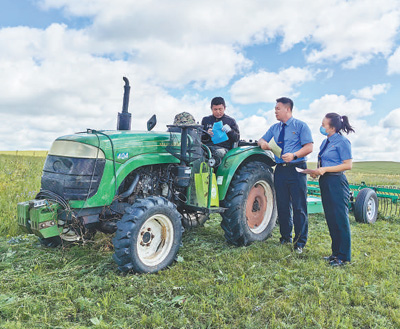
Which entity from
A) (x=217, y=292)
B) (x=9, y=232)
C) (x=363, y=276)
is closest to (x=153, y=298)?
(x=217, y=292)

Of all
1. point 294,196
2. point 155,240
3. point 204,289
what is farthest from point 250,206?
point 204,289

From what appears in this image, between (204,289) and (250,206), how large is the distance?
2128mm

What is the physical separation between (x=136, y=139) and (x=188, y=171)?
0.80 m

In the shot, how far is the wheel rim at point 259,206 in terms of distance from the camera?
17.2ft

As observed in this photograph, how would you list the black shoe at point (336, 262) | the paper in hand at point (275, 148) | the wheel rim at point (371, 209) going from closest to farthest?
the black shoe at point (336, 262) → the paper in hand at point (275, 148) → the wheel rim at point (371, 209)

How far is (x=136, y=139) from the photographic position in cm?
414

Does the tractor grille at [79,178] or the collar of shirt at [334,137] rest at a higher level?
the collar of shirt at [334,137]

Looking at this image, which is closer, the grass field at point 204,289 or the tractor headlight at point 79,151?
the grass field at point 204,289

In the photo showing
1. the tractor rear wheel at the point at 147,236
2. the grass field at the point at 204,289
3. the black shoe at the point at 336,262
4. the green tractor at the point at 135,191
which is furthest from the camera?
the black shoe at the point at 336,262

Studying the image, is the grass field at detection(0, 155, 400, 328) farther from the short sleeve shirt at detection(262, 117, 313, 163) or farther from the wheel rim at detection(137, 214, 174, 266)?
the short sleeve shirt at detection(262, 117, 313, 163)

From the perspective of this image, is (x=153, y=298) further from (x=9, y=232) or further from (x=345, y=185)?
(x=9, y=232)

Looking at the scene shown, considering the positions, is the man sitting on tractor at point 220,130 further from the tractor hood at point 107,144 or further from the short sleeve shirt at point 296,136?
the tractor hood at point 107,144

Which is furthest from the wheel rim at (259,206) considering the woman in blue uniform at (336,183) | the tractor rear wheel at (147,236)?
the tractor rear wheel at (147,236)

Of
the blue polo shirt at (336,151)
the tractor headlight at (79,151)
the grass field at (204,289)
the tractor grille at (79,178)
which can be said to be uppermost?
the blue polo shirt at (336,151)
